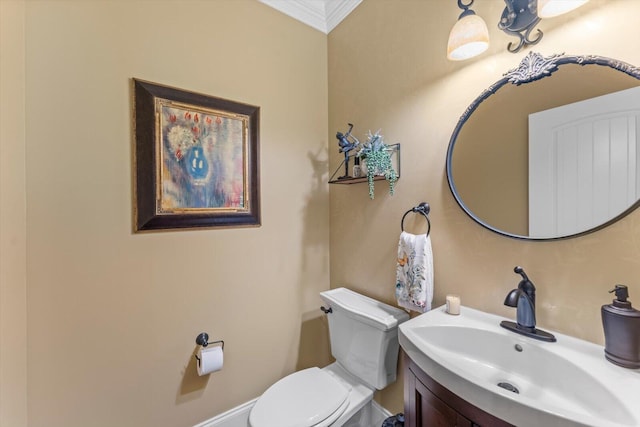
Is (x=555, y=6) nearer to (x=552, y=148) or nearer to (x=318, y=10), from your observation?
(x=552, y=148)

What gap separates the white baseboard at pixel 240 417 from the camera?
1.54 meters

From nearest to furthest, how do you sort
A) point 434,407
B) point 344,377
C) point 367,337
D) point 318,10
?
point 434,407, point 367,337, point 344,377, point 318,10

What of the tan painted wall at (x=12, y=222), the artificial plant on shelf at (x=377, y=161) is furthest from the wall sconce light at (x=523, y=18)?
the tan painted wall at (x=12, y=222)

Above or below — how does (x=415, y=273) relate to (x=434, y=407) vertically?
above

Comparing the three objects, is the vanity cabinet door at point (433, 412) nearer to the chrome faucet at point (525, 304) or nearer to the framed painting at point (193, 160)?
the chrome faucet at point (525, 304)

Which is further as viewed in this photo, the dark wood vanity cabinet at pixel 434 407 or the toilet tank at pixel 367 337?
the toilet tank at pixel 367 337

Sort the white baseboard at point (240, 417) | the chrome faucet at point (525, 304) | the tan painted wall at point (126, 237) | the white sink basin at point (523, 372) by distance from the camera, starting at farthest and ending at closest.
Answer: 1. the white baseboard at point (240, 417)
2. the tan painted wall at point (126, 237)
3. the chrome faucet at point (525, 304)
4. the white sink basin at point (523, 372)

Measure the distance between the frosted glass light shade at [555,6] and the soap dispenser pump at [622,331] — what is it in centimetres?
87

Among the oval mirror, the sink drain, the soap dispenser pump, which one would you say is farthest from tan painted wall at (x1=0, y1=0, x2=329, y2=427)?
the soap dispenser pump

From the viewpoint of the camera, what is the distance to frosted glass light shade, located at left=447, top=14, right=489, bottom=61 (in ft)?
3.34

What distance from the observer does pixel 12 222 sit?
3.42 ft

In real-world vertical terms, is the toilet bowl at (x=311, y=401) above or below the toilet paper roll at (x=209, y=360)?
below

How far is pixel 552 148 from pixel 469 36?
0.53 metres

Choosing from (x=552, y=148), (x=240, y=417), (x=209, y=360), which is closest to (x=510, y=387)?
(x=552, y=148)
